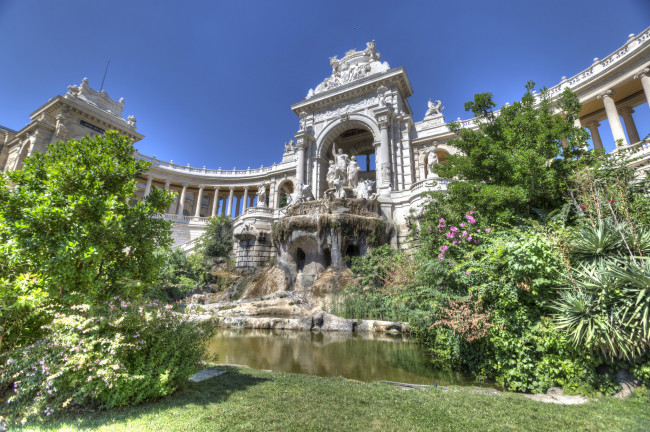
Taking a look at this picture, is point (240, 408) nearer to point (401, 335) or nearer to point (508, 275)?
point (508, 275)

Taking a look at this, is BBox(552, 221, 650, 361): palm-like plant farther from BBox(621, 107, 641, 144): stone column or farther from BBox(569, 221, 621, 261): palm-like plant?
BBox(621, 107, 641, 144): stone column

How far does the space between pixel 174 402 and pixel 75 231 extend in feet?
8.34

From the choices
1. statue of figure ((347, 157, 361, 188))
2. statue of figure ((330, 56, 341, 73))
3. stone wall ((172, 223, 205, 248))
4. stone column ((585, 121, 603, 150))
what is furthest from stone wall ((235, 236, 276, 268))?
stone column ((585, 121, 603, 150))

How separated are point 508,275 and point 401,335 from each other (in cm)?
542

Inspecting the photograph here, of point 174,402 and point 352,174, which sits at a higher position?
point 352,174

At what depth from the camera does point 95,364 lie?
3248 mm

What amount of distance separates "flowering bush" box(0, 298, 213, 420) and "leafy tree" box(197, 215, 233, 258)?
900 inches

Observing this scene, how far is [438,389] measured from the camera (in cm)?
426

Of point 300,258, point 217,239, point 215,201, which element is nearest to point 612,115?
point 300,258

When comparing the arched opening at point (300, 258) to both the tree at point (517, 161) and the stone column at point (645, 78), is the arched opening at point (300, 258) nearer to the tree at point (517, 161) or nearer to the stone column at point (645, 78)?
the tree at point (517, 161)

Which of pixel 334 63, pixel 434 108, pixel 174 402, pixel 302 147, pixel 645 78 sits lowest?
pixel 174 402

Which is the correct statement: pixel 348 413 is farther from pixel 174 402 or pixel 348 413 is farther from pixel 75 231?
pixel 75 231

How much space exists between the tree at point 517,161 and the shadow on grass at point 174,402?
6156 mm

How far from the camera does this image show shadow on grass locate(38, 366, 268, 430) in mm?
2971
